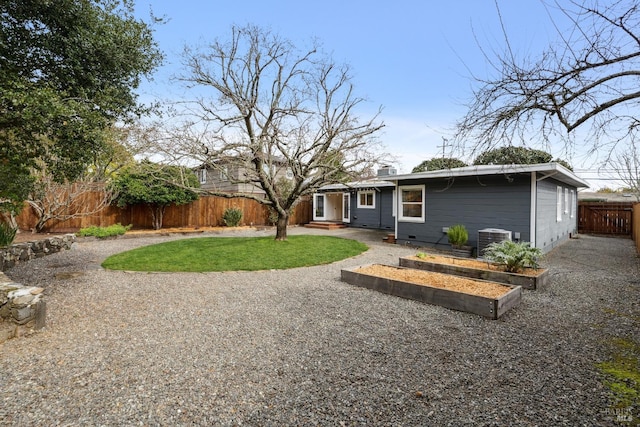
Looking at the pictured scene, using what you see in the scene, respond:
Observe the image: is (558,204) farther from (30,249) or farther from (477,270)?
(30,249)

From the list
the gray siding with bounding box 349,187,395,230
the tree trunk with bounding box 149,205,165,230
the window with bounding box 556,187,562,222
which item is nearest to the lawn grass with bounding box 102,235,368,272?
the tree trunk with bounding box 149,205,165,230

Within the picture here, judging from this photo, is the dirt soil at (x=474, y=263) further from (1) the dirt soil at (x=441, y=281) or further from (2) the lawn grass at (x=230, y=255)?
(2) the lawn grass at (x=230, y=255)

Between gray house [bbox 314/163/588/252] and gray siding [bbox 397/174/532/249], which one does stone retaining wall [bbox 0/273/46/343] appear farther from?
gray siding [bbox 397/174/532/249]

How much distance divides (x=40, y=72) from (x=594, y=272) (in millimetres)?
11015

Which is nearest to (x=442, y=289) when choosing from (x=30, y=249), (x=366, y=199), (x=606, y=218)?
(x=30, y=249)

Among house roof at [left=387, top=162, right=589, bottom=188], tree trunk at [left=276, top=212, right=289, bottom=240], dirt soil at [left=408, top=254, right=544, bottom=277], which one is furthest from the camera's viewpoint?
tree trunk at [left=276, top=212, right=289, bottom=240]

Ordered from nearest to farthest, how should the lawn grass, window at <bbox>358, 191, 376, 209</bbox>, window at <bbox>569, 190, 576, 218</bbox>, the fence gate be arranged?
the lawn grass → window at <bbox>569, 190, 576, 218</bbox> → the fence gate → window at <bbox>358, 191, 376, 209</bbox>

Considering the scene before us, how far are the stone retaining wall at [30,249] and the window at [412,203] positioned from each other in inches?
432

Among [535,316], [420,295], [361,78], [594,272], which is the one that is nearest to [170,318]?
[420,295]

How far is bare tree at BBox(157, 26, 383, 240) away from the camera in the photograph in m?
9.38

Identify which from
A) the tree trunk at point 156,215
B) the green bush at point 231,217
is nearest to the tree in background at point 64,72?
the tree trunk at point 156,215

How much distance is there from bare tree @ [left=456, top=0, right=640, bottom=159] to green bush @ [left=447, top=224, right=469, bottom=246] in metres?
Answer: 7.09

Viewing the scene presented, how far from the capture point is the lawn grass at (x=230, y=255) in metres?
7.20

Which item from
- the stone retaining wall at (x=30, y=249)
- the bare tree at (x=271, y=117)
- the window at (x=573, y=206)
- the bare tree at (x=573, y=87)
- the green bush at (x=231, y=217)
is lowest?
the stone retaining wall at (x=30, y=249)
